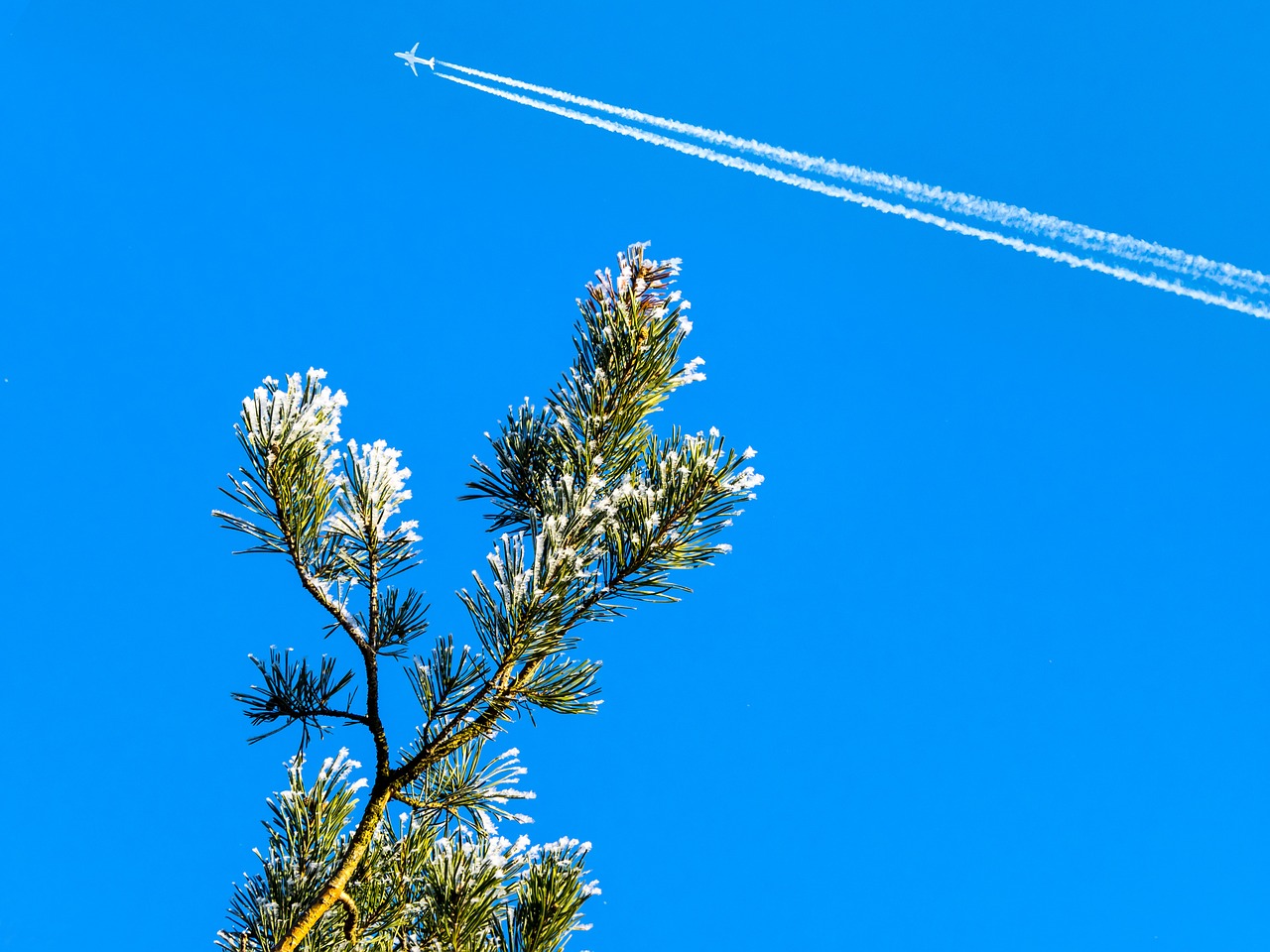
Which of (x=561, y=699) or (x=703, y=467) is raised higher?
(x=703, y=467)

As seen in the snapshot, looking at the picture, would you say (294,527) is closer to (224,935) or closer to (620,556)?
(620,556)

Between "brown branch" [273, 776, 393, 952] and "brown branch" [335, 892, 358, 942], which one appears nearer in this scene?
"brown branch" [273, 776, 393, 952]

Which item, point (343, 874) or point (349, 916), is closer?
point (343, 874)

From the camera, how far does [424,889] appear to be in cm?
512

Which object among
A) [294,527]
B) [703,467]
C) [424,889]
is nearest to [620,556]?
[703,467]

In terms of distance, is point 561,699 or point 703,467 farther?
point 703,467

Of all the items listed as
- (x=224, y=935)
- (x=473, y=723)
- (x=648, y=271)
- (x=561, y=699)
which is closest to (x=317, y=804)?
(x=224, y=935)

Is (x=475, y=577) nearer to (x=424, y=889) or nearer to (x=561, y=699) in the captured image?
(x=561, y=699)

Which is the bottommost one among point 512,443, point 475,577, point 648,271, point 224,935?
point 224,935

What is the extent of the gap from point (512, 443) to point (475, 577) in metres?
1.34

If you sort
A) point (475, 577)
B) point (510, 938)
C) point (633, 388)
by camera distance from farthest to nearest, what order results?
1. point (633, 388)
2. point (510, 938)
3. point (475, 577)

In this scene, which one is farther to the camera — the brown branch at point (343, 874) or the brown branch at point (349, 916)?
the brown branch at point (349, 916)

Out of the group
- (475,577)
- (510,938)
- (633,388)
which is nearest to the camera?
(475,577)

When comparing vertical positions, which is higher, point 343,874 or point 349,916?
point 343,874
